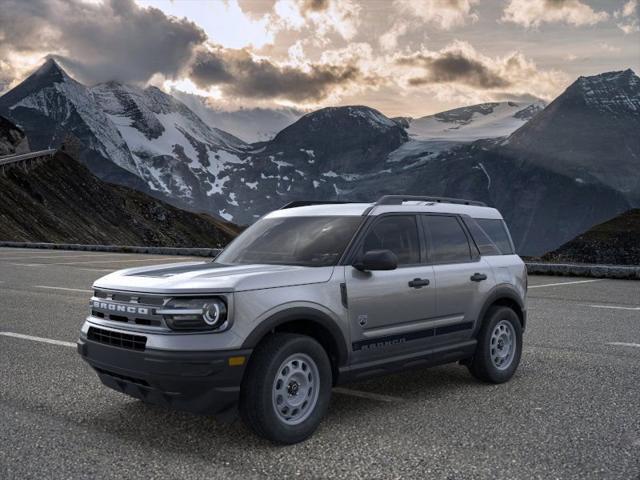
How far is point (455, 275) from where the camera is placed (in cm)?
619

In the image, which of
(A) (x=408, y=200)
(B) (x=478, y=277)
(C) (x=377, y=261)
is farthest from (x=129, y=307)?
(B) (x=478, y=277)

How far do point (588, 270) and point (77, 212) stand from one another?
76.5 m

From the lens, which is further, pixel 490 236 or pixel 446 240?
pixel 490 236

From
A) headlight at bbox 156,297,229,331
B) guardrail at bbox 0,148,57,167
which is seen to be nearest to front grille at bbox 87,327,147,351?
headlight at bbox 156,297,229,331

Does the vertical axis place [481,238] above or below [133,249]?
above

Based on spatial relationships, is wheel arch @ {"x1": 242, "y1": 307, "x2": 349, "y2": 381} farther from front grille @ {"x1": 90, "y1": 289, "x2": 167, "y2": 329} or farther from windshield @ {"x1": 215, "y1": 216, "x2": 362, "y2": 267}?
front grille @ {"x1": 90, "y1": 289, "x2": 167, "y2": 329}

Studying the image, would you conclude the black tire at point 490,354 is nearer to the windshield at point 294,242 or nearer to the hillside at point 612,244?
the windshield at point 294,242

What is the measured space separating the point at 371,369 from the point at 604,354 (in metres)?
4.14

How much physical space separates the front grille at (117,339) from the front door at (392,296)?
1.56m

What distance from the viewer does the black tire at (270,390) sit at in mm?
4559

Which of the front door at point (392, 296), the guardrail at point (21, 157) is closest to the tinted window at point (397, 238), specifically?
the front door at point (392, 296)

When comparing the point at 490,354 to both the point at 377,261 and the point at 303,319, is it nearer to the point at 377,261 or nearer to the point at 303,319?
the point at 377,261

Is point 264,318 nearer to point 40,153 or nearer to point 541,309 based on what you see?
point 541,309

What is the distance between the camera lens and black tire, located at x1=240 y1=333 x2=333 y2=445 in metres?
4.56
